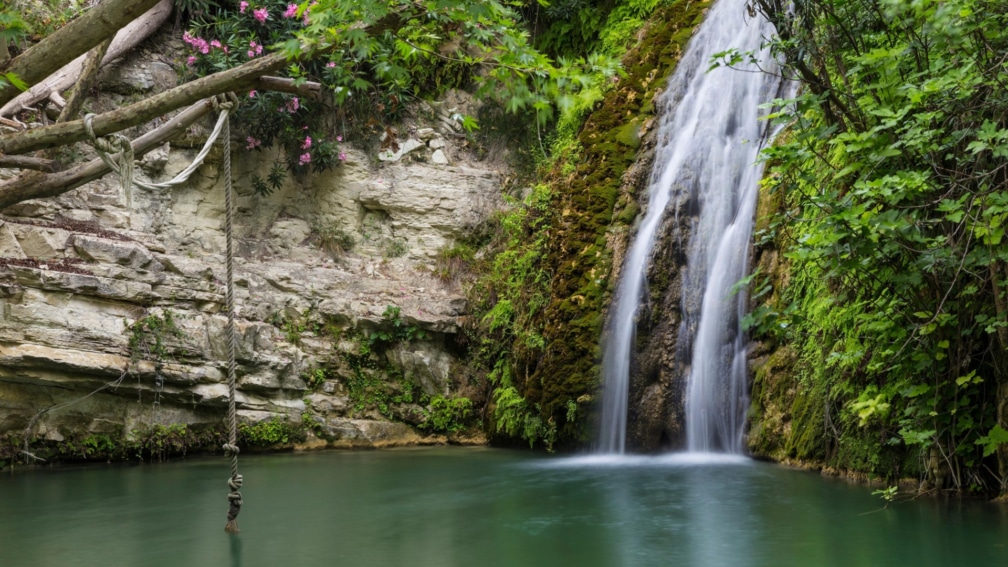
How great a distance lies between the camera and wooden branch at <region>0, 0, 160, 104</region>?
14.4 feet

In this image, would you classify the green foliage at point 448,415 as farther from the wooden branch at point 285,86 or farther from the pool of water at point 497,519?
the wooden branch at point 285,86

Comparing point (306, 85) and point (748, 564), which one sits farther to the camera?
point (306, 85)

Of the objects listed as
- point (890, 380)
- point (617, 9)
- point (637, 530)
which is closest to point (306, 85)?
point (637, 530)

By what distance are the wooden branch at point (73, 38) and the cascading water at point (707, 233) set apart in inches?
217

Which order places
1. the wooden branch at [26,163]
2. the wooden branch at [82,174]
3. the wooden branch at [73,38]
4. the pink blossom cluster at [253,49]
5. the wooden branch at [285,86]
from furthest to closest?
the pink blossom cluster at [253,49], the wooden branch at [26,163], the wooden branch at [82,174], the wooden branch at [285,86], the wooden branch at [73,38]

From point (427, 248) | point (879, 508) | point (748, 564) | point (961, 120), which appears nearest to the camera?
point (748, 564)

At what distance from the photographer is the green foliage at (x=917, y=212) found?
5.32 meters

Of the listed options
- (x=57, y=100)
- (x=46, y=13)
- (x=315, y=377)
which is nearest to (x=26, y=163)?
(x=57, y=100)

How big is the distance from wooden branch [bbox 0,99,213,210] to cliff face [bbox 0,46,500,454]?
309 cm

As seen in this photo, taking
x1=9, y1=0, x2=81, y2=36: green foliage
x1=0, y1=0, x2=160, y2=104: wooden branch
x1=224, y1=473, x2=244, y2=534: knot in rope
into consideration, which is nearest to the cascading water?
x1=224, y1=473, x2=244, y2=534: knot in rope

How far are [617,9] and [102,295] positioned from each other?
8319mm

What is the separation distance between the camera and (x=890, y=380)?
250 inches

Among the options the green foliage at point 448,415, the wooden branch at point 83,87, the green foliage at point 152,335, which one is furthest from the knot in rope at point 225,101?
the green foliage at point 448,415

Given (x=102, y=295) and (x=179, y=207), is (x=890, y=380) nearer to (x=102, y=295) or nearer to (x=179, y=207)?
(x=102, y=295)
